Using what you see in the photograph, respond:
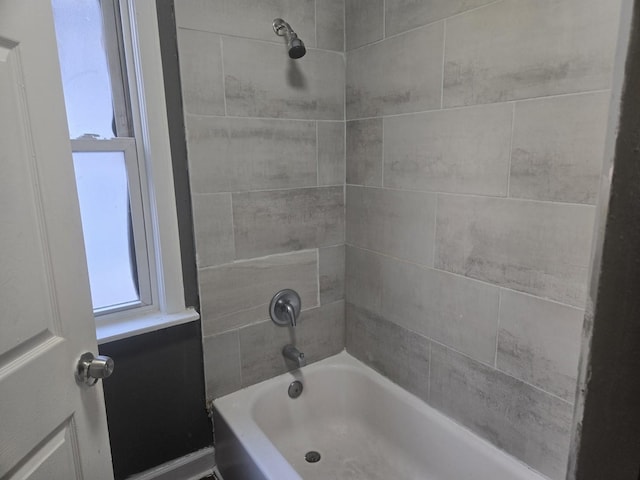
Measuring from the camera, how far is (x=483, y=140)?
1.40m

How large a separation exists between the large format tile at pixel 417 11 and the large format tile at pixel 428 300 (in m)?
0.93

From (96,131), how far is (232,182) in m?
0.52

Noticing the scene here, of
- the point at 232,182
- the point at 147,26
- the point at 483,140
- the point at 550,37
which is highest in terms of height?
the point at 147,26

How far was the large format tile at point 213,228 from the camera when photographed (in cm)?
167

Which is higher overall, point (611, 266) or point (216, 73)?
point (216, 73)

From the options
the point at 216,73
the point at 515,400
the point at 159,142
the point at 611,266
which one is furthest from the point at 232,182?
the point at 611,266

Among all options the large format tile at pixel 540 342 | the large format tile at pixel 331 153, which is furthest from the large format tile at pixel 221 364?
the large format tile at pixel 540 342

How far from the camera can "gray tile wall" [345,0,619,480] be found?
1.19 metres

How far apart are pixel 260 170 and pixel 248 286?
1.66 feet

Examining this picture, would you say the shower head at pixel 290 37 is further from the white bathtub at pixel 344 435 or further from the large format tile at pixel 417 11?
the white bathtub at pixel 344 435

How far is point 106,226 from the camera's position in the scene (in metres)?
1.59

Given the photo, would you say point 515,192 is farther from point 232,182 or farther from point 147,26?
point 147,26

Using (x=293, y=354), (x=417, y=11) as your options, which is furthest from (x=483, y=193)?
(x=293, y=354)

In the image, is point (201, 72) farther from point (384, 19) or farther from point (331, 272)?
point (331, 272)
